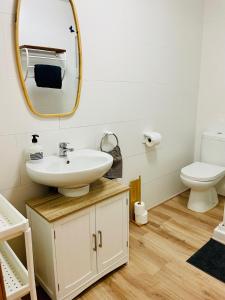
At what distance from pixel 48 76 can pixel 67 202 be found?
839 mm

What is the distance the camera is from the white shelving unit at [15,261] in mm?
964

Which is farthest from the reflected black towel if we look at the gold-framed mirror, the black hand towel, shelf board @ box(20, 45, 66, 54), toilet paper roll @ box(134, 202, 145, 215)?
toilet paper roll @ box(134, 202, 145, 215)

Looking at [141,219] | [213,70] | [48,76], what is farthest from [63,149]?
[213,70]

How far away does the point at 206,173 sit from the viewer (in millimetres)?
2494

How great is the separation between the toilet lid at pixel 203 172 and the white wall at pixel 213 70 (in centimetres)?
52

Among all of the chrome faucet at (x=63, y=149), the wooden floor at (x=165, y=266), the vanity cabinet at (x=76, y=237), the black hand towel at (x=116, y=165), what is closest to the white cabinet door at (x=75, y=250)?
the vanity cabinet at (x=76, y=237)

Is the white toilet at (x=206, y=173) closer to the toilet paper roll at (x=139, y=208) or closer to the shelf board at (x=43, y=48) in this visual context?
the toilet paper roll at (x=139, y=208)

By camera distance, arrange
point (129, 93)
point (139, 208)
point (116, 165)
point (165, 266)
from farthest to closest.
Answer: point (139, 208)
point (129, 93)
point (116, 165)
point (165, 266)

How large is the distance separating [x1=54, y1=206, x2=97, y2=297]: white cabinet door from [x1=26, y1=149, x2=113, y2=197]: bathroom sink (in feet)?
0.59

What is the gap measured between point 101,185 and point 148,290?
775 mm

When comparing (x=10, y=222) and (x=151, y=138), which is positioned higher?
(x=151, y=138)

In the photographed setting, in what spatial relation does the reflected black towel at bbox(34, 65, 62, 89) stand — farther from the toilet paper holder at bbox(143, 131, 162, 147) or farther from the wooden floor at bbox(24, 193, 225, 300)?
the wooden floor at bbox(24, 193, 225, 300)

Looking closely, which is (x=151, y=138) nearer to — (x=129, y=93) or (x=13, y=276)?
(x=129, y=93)

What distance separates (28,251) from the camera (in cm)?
103
